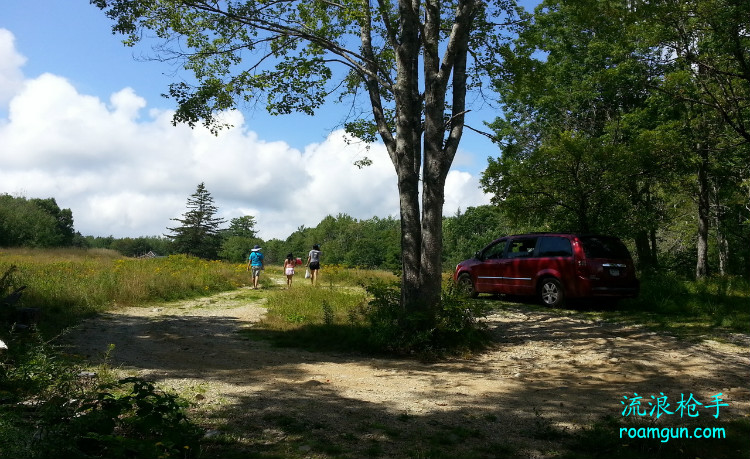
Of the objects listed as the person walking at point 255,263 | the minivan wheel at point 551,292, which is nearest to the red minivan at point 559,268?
the minivan wheel at point 551,292

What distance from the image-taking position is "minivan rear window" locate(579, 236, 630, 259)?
11203 millimetres

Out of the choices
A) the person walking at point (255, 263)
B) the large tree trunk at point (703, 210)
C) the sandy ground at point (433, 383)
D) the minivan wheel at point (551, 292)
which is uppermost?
the large tree trunk at point (703, 210)

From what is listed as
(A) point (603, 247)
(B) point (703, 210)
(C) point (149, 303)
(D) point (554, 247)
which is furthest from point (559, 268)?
(B) point (703, 210)

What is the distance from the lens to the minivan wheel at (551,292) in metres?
11.6

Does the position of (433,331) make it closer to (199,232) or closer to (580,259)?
(580,259)

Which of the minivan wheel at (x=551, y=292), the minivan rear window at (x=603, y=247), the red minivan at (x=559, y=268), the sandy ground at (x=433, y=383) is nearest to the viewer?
the sandy ground at (x=433, y=383)

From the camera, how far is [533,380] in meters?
6.20

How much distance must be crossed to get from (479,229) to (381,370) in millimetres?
82577

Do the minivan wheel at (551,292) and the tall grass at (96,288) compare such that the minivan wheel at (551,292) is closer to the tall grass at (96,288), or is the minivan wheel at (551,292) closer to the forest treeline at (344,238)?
the forest treeline at (344,238)

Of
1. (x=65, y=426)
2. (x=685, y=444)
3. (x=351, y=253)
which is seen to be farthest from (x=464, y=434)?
(x=351, y=253)

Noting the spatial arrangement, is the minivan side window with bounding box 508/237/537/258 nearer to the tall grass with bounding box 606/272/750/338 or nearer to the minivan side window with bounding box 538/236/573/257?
the minivan side window with bounding box 538/236/573/257

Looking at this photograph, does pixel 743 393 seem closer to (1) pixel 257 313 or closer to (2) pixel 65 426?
(2) pixel 65 426

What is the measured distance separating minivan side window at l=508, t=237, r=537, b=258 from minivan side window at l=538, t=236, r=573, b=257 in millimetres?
324

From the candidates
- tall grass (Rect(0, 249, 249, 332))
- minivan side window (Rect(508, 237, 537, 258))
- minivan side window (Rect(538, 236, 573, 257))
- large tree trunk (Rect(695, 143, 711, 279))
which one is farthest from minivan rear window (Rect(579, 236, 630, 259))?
tall grass (Rect(0, 249, 249, 332))
